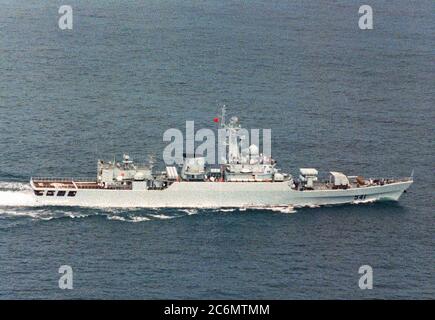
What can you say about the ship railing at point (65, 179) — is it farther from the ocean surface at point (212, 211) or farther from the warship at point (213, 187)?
the ocean surface at point (212, 211)

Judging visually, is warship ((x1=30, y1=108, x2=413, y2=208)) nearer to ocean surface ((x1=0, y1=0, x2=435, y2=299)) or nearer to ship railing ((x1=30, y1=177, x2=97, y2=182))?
ship railing ((x1=30, y1=177, x2=97, y2=182))

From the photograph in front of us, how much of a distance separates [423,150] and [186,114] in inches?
1613

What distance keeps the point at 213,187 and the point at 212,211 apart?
3506mm

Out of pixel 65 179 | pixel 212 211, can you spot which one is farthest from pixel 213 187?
pixel 65 179

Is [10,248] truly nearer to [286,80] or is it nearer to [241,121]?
[241,121]

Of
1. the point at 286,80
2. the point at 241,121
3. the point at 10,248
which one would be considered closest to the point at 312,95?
the point at 286,80

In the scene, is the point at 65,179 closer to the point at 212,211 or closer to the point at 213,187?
the point at 213,187

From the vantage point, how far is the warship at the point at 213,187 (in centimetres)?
13488

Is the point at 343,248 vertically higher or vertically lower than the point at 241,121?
lower

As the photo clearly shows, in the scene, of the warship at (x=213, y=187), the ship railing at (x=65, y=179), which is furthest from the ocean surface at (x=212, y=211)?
the ship railing at (x=65, y=179)

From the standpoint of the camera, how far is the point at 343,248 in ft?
406

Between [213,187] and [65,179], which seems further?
[65,179]

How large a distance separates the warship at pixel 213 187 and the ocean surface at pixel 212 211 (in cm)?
221

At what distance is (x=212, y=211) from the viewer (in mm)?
135000
